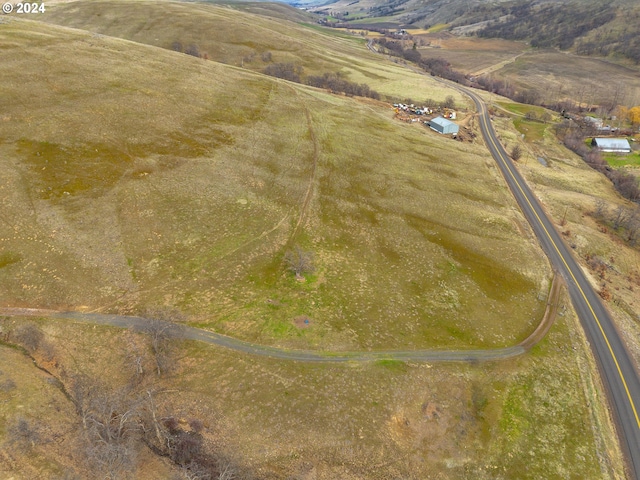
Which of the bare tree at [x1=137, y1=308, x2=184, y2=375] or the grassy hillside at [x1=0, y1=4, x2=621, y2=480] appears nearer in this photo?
the grassy hillside at [x1=0, y1=4, x2=621, y2=480]

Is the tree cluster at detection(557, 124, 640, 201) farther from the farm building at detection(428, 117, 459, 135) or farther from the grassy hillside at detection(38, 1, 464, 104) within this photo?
the farm building at detection(428, 117, 459, 135)

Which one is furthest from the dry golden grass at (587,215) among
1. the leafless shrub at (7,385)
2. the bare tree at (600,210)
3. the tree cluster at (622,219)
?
the leafless shrub at (7,385)

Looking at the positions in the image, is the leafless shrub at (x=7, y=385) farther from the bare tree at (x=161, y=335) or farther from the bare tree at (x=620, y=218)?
the bare tree at (x=620, y=218)


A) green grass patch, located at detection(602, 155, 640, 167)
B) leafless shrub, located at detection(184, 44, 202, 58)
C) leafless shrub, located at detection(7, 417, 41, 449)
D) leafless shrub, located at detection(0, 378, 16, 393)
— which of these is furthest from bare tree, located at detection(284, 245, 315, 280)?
green grass patch, located at detection(602, 155, 640, 167)

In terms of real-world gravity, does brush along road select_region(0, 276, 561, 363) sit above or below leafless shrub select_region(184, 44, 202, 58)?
below

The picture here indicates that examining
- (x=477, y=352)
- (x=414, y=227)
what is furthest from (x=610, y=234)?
(x=477, y=352)

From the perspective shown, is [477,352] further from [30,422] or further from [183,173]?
[183,173]
